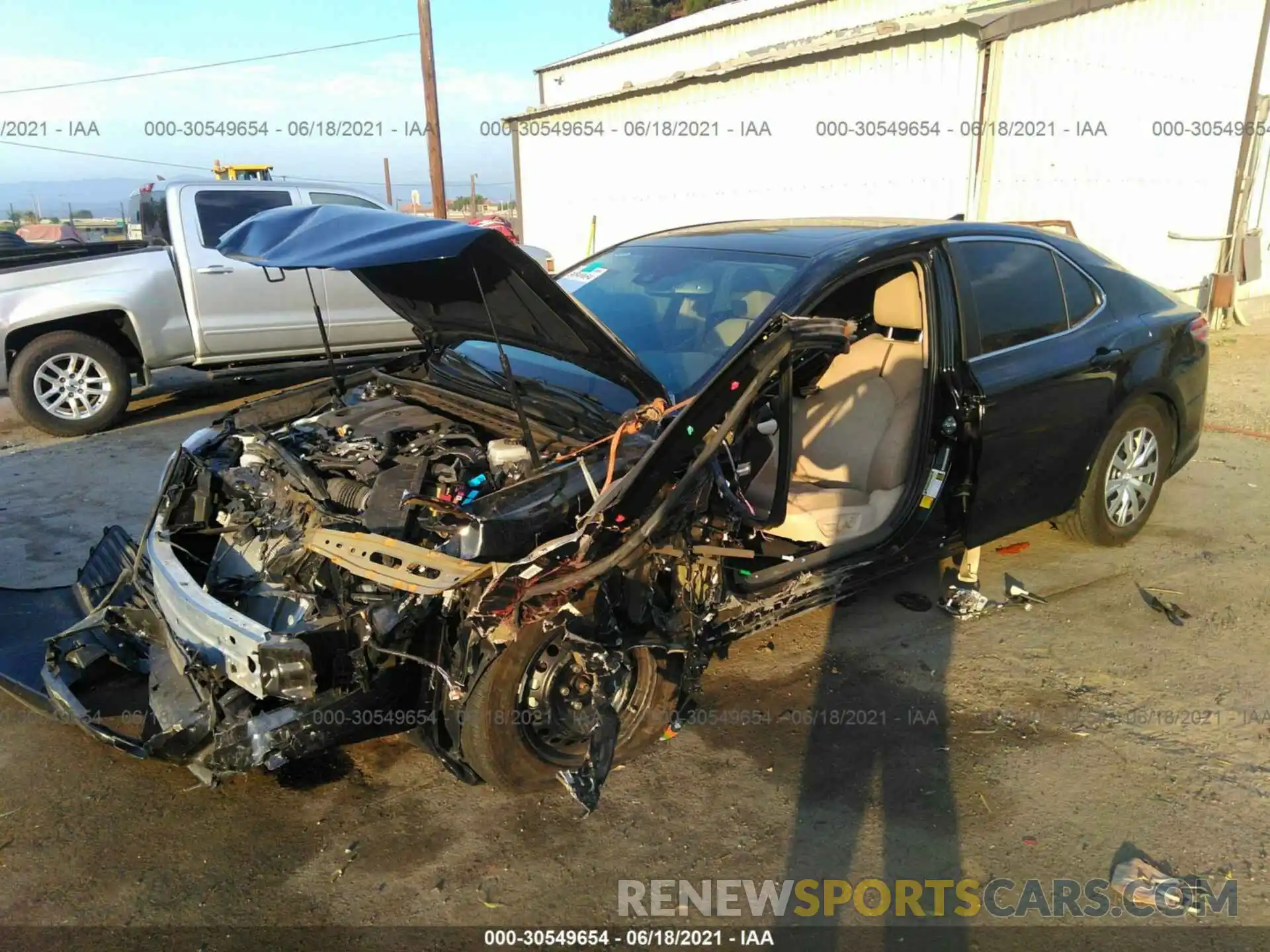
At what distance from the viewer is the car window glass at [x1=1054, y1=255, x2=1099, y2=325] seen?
418 centimetres

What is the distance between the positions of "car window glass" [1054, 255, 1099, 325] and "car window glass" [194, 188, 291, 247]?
6.46 metres

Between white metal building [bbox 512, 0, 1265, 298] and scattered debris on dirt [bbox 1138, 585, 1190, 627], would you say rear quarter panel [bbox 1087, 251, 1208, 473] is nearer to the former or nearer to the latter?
scattered debris on dirt [bbox 1138, 585, 1190, 627]

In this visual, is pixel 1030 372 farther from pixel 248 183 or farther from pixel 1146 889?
pixel 248 183

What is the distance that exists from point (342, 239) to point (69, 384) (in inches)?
238

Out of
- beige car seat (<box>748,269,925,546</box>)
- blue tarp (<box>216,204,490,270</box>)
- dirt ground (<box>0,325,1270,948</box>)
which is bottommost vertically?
dirt ground (<box>0,325,1270,948</box>)

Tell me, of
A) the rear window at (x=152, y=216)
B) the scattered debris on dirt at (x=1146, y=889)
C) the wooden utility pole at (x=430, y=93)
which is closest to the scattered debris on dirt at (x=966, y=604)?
the scattered debris on dirt at (x=1146, y=889)

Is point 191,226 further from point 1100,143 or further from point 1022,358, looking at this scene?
point 1100,143

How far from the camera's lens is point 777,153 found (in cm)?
1088

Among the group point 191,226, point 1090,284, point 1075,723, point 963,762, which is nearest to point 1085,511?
point 1090,284

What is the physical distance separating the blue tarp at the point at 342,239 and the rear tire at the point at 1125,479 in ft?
10.8

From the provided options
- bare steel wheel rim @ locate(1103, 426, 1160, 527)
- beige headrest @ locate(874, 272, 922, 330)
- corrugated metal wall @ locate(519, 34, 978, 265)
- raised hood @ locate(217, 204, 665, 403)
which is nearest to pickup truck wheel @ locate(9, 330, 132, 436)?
raised hood @ locate(217, 204, 665, 403)

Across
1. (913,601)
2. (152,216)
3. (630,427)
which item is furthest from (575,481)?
(152,216)

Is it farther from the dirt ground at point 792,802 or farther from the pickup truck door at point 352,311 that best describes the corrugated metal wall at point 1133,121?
the dirt ground at point 792,802

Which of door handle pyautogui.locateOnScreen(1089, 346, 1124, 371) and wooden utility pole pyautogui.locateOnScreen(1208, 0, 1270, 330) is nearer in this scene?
door handle pyautogui.locateOnScreen(1089, 346, 1124, 371)
